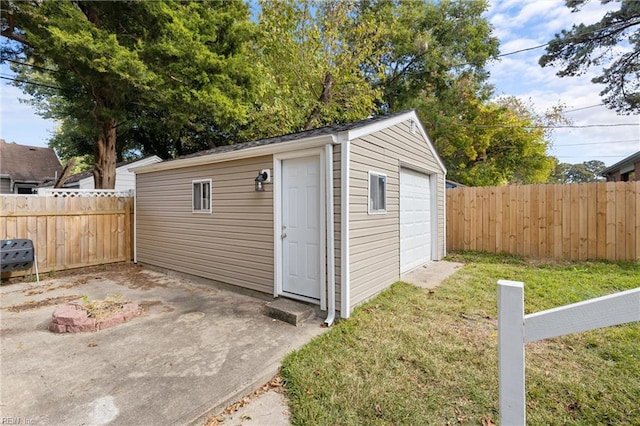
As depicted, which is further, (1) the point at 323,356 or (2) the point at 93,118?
(2) the point at 93,118

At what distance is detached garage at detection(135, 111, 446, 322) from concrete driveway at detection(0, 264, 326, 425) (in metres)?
0.71

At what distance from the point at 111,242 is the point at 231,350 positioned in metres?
6.24

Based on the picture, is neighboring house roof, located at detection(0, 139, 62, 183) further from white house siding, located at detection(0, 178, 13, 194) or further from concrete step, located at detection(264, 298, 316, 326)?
concrete step, located at detection(264, 298, 316, 326)

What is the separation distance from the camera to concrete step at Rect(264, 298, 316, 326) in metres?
3.86

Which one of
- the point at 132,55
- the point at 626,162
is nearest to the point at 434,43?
the point at 626,162

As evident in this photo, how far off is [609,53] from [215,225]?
11.5 meters

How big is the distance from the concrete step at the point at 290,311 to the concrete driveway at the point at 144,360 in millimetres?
102

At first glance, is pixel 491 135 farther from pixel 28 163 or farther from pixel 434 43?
pixel 28 163

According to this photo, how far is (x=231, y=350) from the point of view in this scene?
10.4 feet

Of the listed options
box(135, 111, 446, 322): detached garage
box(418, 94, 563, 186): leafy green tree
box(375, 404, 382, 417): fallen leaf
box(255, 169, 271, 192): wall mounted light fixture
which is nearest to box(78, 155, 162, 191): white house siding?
box(135, 111, 446, 322): detached garage

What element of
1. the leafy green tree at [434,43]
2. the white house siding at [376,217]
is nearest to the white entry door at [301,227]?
the white house siding at [376,217]

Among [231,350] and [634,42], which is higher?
[634,42]

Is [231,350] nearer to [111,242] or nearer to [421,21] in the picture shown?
[111,242]

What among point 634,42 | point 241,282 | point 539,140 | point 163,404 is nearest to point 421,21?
point 539,140
